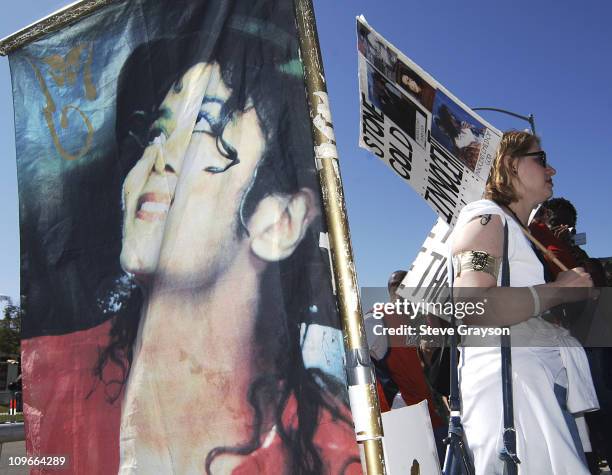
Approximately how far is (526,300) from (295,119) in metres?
0.89

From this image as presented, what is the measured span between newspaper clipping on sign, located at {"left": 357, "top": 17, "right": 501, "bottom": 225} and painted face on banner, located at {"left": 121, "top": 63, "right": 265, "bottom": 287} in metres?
0.91

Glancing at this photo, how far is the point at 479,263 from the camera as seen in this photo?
1.74 m

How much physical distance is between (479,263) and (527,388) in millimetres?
406

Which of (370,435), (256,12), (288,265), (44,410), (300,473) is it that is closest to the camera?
(370,435)

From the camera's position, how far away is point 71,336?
1.83 meters

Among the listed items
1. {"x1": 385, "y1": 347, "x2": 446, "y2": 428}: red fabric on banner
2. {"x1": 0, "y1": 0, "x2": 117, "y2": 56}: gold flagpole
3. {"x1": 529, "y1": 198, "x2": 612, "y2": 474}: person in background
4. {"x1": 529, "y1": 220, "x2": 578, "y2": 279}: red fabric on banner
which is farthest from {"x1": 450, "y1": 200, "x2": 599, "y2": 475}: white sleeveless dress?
{"x1": 385, "y1": 347, "x2": 446, "y2": 428}: red fabric on banner

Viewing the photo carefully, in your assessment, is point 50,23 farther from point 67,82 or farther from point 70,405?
point 70,405

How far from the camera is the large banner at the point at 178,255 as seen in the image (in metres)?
1.45

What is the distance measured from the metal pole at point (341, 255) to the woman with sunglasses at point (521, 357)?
1.86 feet

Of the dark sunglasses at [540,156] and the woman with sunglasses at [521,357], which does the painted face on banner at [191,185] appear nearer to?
the woman with sunglasses at [521,357]

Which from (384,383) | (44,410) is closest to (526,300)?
(44,410)

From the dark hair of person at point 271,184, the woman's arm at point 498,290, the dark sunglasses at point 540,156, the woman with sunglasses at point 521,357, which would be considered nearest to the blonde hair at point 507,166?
the dark sunglasses at point 540,156

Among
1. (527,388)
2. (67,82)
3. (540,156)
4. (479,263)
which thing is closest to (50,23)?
(67,82)

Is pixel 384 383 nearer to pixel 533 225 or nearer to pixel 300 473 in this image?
pixel 533 225
